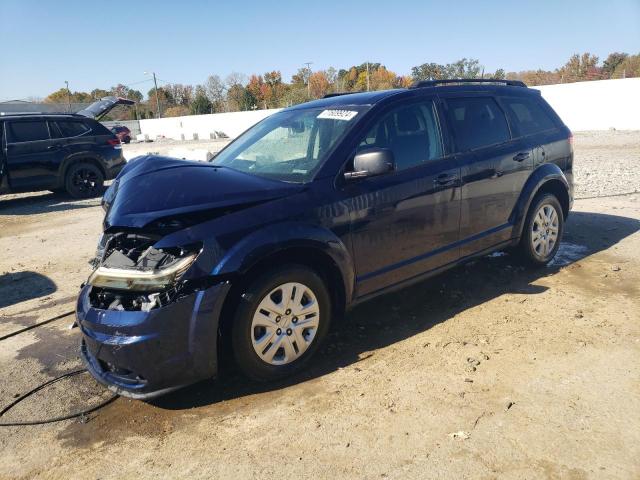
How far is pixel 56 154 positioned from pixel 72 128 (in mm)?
760

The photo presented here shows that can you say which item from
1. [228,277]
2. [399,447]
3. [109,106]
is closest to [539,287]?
[399,447]

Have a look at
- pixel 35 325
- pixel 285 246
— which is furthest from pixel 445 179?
pixel 35 325

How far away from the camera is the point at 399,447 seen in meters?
2.65

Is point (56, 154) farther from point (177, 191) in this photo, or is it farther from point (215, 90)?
point (215, 90)

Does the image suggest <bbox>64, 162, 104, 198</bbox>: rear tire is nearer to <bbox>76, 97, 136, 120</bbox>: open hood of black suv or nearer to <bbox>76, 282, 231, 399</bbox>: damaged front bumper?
<bbox>76, 97, 136, 120</bbox>: open hood of black suv

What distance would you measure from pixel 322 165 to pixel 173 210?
1101 millimetres

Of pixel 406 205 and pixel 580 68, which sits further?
pixel 580 68

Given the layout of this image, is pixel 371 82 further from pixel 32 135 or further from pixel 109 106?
pixel 32 135

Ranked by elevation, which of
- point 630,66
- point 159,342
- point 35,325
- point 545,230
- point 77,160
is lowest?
point 35,325

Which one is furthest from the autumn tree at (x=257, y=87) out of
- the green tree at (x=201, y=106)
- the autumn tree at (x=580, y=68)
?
the autumn tree at (x=580, y=68)

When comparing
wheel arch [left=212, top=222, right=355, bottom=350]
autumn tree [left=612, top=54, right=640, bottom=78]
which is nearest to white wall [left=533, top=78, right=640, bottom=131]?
wheel arch [left=212, top=222, right=355, bottom=350]

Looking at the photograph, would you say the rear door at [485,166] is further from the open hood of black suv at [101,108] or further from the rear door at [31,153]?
the open hood of black suv at [101,108]

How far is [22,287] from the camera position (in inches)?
227

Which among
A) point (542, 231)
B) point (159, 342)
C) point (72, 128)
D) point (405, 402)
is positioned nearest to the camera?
point (159, 342)
